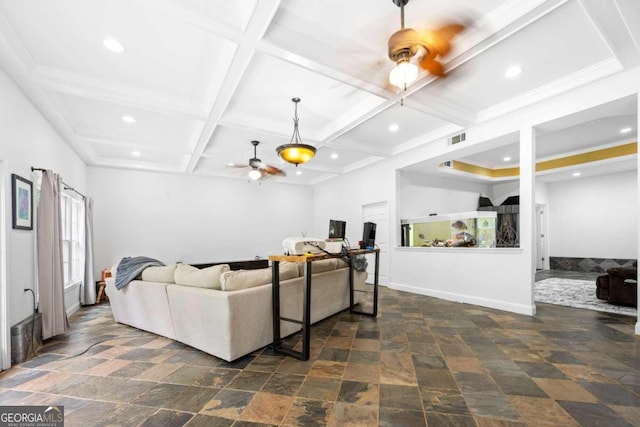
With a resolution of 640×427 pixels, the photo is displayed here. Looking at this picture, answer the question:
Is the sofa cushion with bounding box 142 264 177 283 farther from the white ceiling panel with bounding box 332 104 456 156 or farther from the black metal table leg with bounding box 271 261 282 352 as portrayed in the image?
the white ceiling panel with bounding box 332 104 456 156

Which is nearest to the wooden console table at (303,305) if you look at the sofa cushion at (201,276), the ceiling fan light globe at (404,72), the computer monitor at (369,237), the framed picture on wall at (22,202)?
the sofa cushion at (201,276)

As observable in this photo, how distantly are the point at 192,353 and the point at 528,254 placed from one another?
14.7 ft

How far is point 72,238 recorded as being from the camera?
4980 mm

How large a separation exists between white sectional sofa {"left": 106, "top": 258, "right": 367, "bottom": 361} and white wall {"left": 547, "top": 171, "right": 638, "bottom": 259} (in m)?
8.15

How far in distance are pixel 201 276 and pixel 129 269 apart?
161cm

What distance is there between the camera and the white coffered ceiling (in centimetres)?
226

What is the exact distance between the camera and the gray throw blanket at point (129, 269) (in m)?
3.65

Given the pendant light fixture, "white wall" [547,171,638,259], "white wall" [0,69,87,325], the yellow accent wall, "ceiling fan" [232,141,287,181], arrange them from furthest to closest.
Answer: "white wall" [547,171,638,259] < the yellow accent wall < "ceiling fan" [232,141,287,181] < the pendant light fixture < "white wall" [0,69,87,325]

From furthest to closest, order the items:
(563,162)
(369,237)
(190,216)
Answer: (190,216) < (563,162) < (369,237)

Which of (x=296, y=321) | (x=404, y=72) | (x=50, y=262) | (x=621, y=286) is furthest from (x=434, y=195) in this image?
(x=50, y=262)

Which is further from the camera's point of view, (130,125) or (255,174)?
(255,174)

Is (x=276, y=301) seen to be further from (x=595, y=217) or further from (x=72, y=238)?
(x=595, y=217)

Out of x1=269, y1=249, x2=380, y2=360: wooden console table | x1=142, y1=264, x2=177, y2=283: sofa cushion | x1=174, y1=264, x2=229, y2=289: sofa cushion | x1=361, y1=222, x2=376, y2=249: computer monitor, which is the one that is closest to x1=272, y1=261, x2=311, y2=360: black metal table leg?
x1=269, y1=249, x2=380, y2=360: wooden console table

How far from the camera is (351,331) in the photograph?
3377mm
